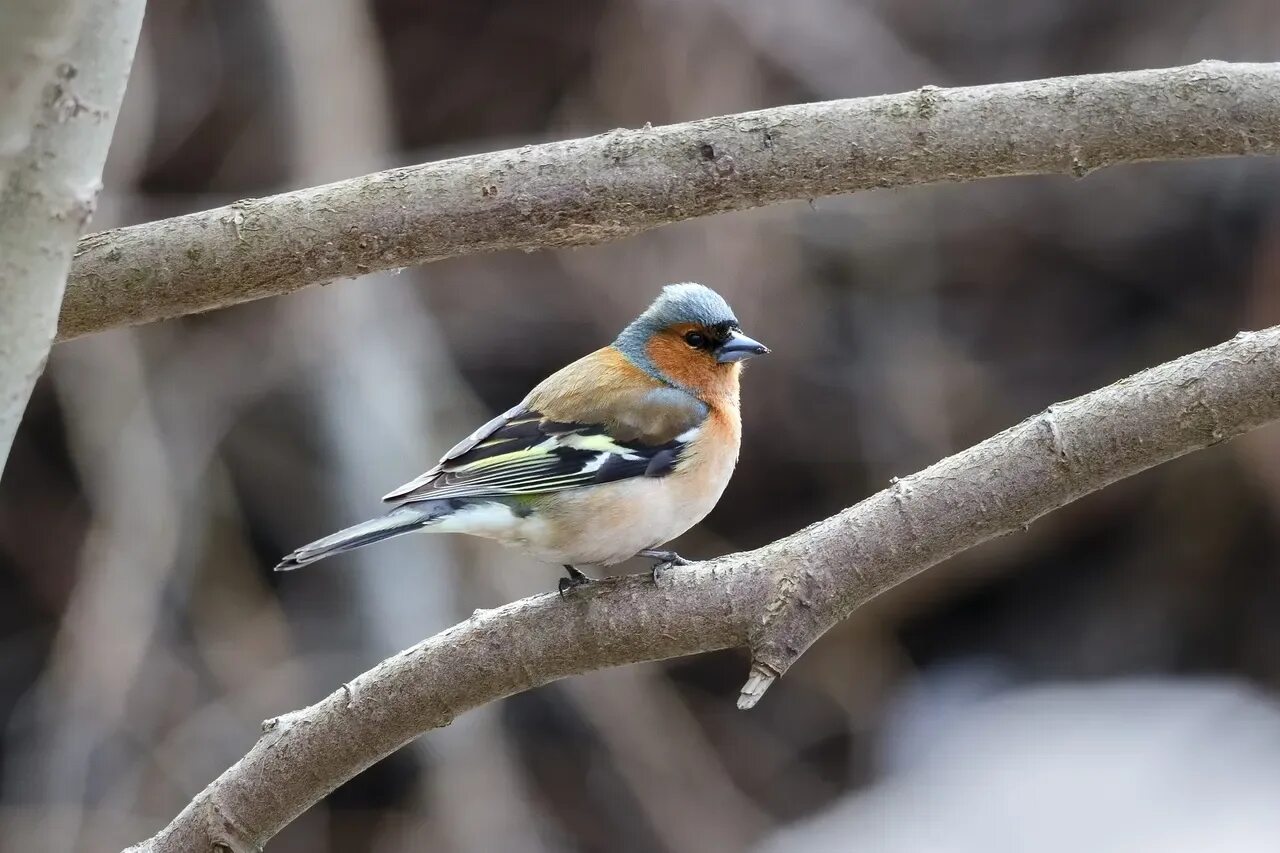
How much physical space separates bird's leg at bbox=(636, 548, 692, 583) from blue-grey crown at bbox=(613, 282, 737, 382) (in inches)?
24.9

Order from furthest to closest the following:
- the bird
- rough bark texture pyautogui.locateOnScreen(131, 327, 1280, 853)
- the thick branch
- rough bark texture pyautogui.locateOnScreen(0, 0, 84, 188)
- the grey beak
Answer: the grey beak, the bird, the thick branch, rough bark texture pyautogui.locateOnScreen(131, 327, 1280, 853), rough bark texture pyautogui.locateOnScreen(0, 0, 84, 188)

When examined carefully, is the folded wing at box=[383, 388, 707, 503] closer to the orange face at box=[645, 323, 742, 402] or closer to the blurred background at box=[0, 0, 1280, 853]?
the orange face at box=[645, 323, 742, 402]

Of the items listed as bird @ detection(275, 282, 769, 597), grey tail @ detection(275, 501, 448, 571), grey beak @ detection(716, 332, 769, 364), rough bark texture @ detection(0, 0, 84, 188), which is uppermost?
grey beak @ detection(716, 332, 769, 364)

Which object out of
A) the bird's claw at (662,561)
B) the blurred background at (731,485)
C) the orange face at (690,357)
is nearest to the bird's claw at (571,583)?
the bird's claw at (662,561)

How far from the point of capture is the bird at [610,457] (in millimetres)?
3186

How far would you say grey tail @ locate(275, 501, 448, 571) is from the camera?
268cm

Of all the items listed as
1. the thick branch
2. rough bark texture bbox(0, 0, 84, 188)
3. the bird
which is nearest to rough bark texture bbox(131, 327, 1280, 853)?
the bird

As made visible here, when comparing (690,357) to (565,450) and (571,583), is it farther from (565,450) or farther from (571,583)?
(571,583)

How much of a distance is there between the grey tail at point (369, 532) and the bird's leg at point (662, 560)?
0.48 meters

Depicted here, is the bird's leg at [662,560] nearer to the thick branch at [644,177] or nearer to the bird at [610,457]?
the bird at [610,457]

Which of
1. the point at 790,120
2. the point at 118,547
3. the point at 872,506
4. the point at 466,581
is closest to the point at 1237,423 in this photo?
the point at 872,506

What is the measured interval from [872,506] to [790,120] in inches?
29.8

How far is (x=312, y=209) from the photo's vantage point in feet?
8.54

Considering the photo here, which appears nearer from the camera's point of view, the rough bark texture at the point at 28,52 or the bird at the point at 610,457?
the rough bark texture at the point at 28,52
